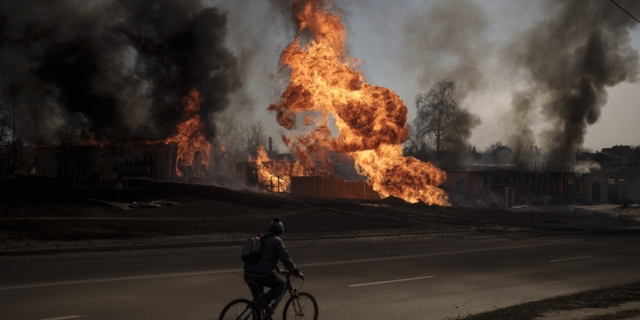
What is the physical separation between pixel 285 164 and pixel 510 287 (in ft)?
132

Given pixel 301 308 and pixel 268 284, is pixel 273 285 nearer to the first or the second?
pixel 268 284

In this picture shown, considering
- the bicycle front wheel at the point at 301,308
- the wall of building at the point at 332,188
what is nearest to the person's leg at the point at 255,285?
the bicycle front wheel at the point at 301,308

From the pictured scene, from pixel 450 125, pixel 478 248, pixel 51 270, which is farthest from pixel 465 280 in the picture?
pixel 450 125

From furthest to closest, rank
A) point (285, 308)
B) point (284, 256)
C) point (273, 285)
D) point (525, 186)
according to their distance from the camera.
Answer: point (525, 186)
point (285, 308)
point (273, 285)
point (284, 256)

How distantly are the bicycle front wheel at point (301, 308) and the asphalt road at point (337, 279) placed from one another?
855 millimetres

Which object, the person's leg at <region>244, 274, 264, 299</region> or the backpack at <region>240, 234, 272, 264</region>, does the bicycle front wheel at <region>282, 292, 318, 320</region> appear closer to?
the person's leg at <region>244, 274, 264, 299</region>

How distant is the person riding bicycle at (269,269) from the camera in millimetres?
6605

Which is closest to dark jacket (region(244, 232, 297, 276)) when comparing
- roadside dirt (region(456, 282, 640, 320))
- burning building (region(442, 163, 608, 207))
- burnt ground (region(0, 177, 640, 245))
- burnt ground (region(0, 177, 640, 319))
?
roadside dirt (region(456, 282, 640, 320))

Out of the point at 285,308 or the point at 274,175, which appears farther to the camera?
the point at 274,175

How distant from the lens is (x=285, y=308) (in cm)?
711

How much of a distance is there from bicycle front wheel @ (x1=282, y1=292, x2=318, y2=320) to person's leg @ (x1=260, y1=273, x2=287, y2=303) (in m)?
0.47

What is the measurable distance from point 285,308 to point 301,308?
0.24m

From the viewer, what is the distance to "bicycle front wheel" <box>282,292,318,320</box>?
23.5 feet

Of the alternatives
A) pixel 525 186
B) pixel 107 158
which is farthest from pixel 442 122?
pixel 107 158
